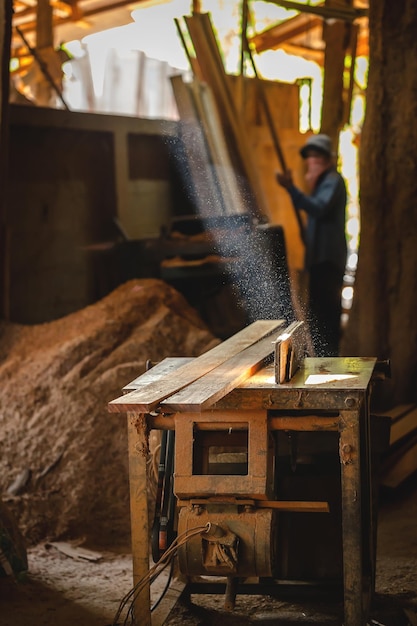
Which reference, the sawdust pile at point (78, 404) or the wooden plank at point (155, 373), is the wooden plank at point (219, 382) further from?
the sawdust pile at point (78, 404)

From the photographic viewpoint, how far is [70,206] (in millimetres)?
10039

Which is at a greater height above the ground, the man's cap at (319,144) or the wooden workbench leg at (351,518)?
the man's cap at (319,144)

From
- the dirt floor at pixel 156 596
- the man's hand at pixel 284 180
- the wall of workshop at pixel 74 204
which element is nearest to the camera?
the dirt floor at pixel 156 596

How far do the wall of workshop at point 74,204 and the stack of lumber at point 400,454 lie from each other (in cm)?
355

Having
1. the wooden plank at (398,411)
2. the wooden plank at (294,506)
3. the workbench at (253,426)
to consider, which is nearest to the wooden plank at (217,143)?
the wooden plank at (398,411)

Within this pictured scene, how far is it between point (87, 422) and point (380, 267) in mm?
2391

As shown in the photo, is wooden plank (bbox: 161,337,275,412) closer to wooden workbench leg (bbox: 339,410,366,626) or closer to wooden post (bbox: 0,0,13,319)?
wooden workbench leg (bbox: 339,410,366,626)

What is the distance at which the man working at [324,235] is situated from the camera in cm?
836

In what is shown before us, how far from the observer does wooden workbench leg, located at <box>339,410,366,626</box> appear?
3727mm

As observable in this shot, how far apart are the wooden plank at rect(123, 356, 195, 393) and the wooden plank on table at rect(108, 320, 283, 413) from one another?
104mm

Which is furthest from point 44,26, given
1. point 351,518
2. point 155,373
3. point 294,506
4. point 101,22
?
point 351,518

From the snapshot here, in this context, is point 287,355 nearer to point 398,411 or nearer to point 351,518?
point 351,518

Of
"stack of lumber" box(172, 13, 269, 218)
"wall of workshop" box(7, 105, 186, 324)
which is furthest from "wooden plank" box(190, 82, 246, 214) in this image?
"wall of workshop" box(7, 105, 186, 324)

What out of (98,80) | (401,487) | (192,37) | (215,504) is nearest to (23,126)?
(192,37)
